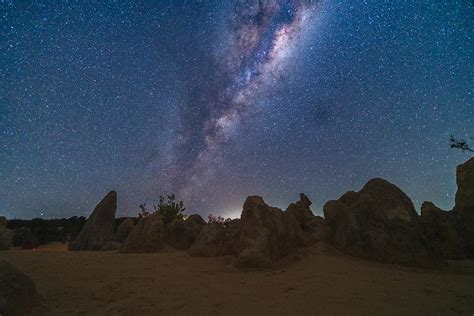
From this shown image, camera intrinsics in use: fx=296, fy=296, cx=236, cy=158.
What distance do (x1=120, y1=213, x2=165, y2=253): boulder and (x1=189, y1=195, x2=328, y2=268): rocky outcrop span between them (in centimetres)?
327

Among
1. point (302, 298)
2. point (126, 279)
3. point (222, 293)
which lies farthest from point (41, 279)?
point (302, 298)

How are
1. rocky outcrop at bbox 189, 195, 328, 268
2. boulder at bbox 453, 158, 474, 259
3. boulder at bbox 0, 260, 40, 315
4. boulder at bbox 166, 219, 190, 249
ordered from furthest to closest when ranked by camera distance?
boulder at bbox 166, 219, 190, 249 < boulder at bbox 453, 158, 474, 259 < rocky outcrop at bbox 189, 195, 328, 268 < boulder at bbox 0, 260, 40, 315

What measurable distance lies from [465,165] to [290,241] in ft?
40.1

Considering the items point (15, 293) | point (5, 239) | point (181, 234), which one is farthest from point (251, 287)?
point (5, 239)

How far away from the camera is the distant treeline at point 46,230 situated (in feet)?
84.5

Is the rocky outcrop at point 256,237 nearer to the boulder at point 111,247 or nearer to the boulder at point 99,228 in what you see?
the boulder at point 111,247

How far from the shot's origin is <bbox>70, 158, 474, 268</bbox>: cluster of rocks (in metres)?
7.63

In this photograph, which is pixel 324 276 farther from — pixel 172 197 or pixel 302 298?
pixel 172 197

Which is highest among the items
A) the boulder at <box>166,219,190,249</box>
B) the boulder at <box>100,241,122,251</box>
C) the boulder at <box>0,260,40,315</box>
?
the boulder at <box>166,219,190,249</box>

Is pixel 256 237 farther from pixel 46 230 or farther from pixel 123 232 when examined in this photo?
pixel 46 230

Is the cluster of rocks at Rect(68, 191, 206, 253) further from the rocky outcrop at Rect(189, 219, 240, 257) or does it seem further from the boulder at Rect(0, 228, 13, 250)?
the boulder at Rect(0, 228, 13, 250)

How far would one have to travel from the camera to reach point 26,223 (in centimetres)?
3659

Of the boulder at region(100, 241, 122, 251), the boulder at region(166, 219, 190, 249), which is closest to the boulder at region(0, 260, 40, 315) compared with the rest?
the boulder at region(166, 219, 190, 249)

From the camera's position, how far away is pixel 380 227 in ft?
26.8
